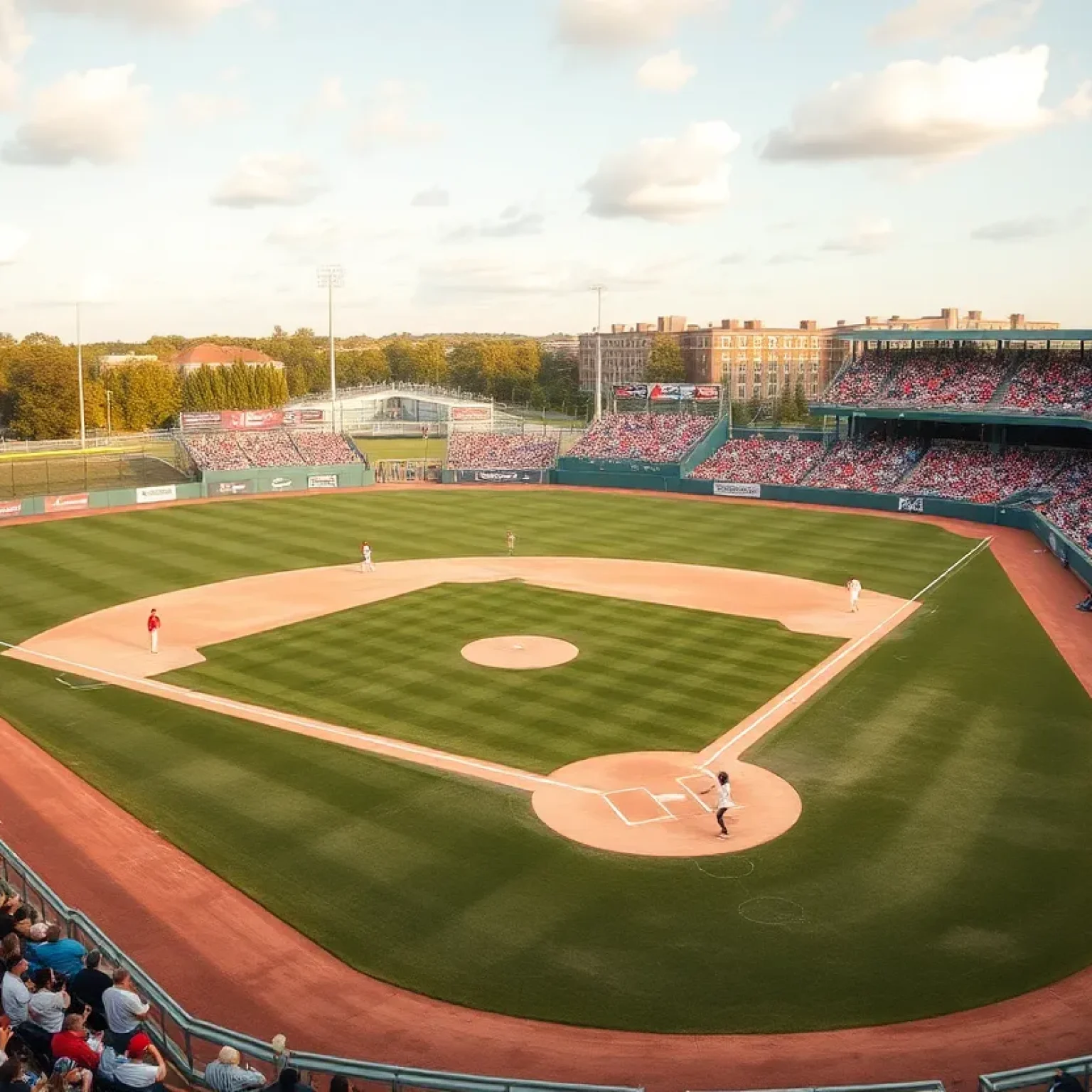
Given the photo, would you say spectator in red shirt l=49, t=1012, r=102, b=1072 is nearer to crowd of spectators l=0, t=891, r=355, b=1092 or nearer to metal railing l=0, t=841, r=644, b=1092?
crowd of spectators l=0, t=891, r=355, b=1092

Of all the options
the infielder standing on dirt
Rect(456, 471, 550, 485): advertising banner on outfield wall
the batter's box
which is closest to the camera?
the infielder standing on dirt

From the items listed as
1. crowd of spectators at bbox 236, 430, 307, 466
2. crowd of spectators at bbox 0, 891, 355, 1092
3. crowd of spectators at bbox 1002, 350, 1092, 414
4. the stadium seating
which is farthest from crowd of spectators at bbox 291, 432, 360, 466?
crowd of spectators at bbox 0, 891, 355, 1092

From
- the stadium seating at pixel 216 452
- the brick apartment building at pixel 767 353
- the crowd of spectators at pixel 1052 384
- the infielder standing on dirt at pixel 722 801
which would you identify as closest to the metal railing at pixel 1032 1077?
the infielder standing on dirt at pixel 722 801

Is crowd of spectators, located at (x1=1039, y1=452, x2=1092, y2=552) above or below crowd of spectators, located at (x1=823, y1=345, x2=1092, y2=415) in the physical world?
below

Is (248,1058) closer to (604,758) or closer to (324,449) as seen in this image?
(604,758)

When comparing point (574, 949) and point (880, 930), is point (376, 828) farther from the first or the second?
point (880, 930)

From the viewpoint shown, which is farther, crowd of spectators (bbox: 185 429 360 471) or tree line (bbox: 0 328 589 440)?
tree line (bbox: 0 328 589 440)

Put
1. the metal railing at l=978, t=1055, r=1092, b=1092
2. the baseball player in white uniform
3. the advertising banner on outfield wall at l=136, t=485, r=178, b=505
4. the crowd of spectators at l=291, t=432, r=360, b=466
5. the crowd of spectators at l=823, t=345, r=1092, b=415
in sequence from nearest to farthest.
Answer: the metal railing at l=978, t=1055, r=1092, b=1092 < the baseball player in white uniform < the crowd of spectators at l=823, t=345, r=1092, b=415 < the advertising banner on outfield wall at l=136, t=485, r=178, b=505 < the crowd of spectators at l=291, t=432, r=360, b=466
